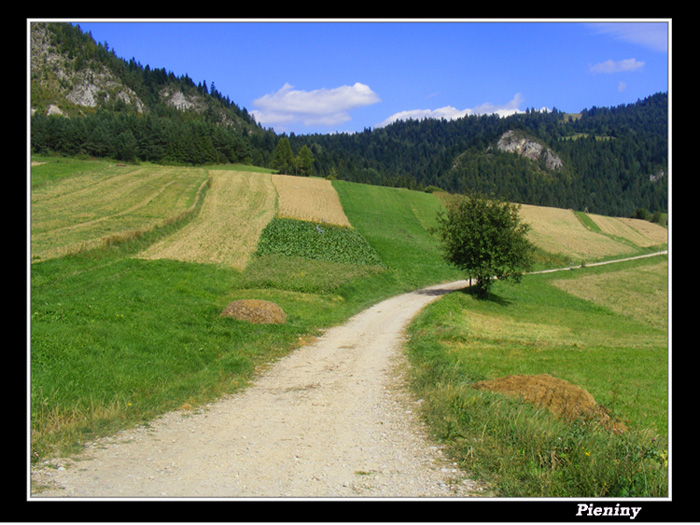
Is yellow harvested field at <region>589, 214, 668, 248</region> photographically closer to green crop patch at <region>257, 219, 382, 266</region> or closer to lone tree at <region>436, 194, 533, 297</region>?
green crop patch at <region>257, 219, 382, 266</region>

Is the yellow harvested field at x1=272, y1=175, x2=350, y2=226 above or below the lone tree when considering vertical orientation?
above

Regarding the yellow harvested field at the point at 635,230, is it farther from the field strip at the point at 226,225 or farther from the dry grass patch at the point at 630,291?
the field strip at the point at 226,225

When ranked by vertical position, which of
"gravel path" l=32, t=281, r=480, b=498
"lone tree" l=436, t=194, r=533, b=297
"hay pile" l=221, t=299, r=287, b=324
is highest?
"lone tree" l=436, t=194, r=533, b=297

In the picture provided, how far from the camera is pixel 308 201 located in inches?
2788

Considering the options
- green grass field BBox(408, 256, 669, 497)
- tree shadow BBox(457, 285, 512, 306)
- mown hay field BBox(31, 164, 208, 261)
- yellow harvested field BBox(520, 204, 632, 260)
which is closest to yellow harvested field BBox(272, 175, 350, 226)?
mown hay field BBox(31, 164, 208, 261)

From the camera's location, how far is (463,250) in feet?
125

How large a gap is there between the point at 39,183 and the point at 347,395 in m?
68.9

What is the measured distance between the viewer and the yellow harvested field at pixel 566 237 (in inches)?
2938

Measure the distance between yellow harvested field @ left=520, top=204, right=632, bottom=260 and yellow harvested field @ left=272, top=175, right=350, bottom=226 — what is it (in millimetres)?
28836

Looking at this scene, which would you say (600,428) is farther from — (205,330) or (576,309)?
(576,309)

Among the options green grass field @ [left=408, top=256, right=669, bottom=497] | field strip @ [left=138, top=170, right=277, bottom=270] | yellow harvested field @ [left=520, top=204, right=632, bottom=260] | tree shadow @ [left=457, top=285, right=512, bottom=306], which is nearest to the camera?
green grass field @ [left=408, top=256, right=669, bottom=497]

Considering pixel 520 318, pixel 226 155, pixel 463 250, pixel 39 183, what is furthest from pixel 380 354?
pixel 226 155

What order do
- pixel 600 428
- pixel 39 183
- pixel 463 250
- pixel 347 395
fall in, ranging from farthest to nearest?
pixel 39 183 < pixel 463 250 < pixel 347 395 < pixel 600 428

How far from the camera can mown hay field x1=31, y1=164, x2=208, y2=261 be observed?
3631 cm
